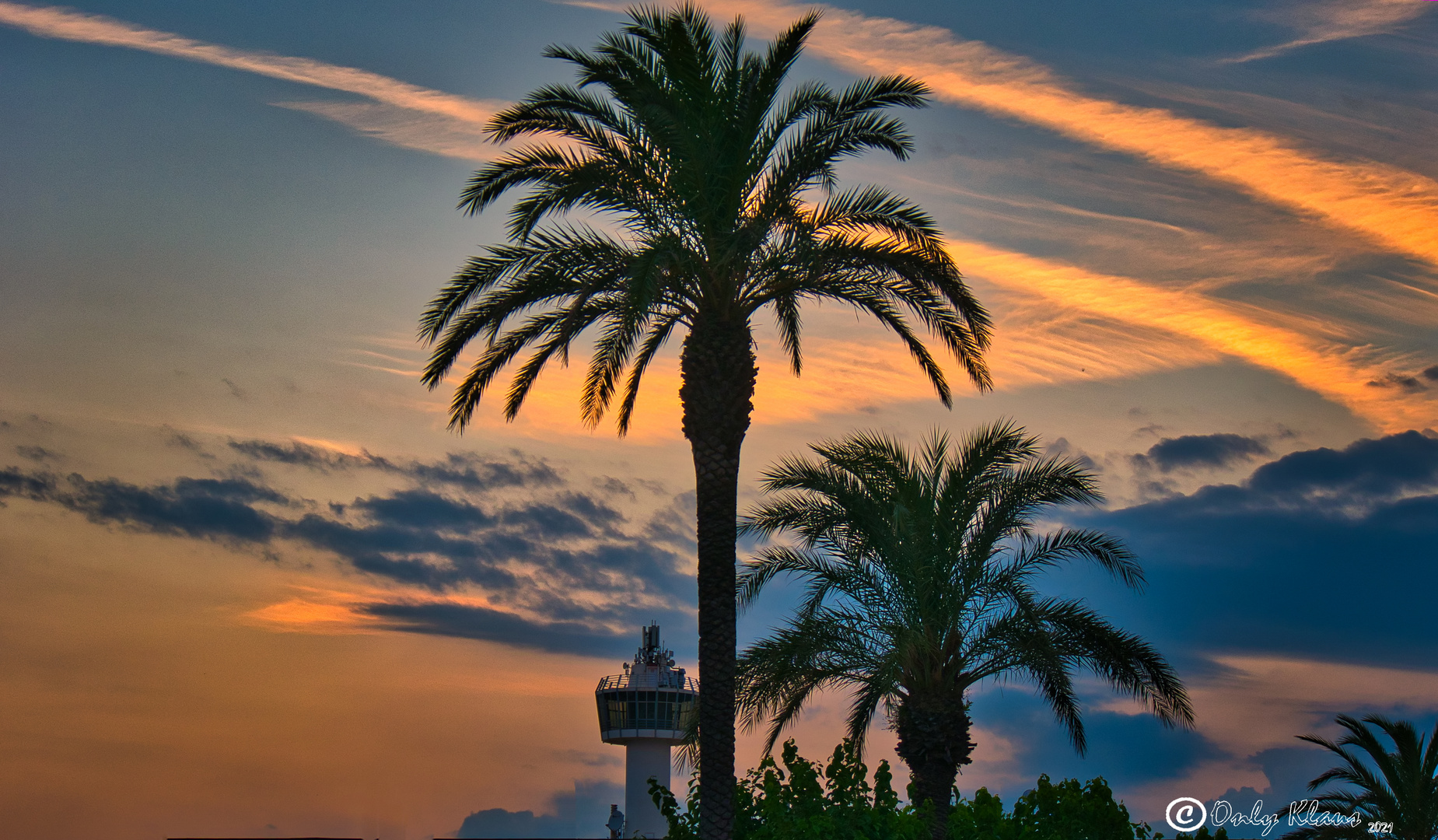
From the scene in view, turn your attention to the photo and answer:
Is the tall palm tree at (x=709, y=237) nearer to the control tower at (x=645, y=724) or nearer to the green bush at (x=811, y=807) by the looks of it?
the green bush at (x=811, y=807)

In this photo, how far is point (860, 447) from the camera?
23.2 m

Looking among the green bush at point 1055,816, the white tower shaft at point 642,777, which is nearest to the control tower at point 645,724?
the white tower shaft at point 642,777

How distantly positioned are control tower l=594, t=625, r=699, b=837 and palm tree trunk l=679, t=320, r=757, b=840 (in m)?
37.0

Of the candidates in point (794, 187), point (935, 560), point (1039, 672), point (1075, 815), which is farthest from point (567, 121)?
point (1075, 815)

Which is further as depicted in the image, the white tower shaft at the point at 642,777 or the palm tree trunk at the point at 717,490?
the white tower shaft at the point at 642,777

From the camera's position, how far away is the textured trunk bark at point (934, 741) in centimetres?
2255

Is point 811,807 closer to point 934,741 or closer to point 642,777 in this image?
point 934,741

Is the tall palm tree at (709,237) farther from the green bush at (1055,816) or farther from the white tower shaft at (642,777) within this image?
the white tower shaft at (642,777)

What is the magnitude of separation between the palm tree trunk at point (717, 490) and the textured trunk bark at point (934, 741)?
537 cm

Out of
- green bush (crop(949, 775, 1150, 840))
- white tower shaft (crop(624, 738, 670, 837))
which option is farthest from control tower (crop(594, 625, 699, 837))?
green bush (crop(949, 775, 1150, 840))

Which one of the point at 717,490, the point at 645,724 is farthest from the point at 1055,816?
the point at 645,724

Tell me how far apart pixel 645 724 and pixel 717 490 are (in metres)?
38.6

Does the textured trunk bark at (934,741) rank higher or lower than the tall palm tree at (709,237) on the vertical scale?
lower

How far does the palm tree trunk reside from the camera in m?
18.6
